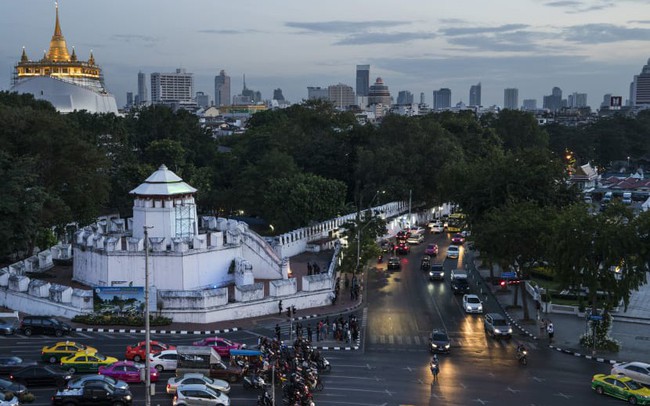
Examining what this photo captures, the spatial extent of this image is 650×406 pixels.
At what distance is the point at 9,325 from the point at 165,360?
11402 mm

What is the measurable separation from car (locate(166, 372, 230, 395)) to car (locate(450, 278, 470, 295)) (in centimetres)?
2423

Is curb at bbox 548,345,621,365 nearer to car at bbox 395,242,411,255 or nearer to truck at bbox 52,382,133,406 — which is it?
truck at bbox 52,382,133,406

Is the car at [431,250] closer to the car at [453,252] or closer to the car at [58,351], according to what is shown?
the car at [453,252]

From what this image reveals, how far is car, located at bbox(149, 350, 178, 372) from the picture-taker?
3338 centimetres

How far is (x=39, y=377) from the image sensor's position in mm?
30938

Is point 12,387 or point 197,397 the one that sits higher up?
point 12,387

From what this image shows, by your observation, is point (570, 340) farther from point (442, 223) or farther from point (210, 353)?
point (442, 223)

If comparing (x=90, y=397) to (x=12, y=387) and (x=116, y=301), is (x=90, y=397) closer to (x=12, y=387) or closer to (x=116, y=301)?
(x=12, y=387)

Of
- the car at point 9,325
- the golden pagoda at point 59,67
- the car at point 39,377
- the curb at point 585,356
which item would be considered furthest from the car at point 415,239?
the golden pagoda at point 59,67

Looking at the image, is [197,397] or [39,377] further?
[39,377]

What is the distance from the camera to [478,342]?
40.2m

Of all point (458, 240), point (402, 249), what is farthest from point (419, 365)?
point (458, 240)

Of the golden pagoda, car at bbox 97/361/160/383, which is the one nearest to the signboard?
car at bbox 97/361/160/383

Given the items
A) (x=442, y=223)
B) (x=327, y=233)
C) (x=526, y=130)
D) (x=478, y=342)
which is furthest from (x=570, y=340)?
(x=526, y=130)
